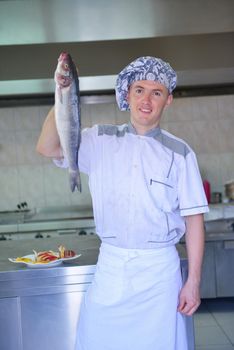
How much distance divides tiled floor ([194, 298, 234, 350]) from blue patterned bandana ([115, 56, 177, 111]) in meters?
2.20

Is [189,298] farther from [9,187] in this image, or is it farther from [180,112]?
[9,187]

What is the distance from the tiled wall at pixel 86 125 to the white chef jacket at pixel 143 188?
10.0 feet

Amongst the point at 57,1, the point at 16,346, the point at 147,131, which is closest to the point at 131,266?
the point at 147,131

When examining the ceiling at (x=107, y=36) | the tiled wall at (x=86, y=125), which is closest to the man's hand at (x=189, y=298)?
the ceiling at (x=107, y=36)

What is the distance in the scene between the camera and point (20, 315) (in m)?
2.00

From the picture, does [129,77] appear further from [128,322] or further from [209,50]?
[209,50]

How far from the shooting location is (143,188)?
4.95 ft

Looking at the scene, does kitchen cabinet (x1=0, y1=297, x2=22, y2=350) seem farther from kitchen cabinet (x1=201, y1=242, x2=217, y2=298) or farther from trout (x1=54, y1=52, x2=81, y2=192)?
kitchen cabinet (x1=201, y1=242, x2=217, y2=298)

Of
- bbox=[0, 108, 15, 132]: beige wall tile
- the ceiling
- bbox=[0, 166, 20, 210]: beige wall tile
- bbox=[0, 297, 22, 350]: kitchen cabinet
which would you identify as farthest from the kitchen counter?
bbox=[0, 297, 22, 350]: kitchen cabinet

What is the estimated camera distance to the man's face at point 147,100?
4.83 feet

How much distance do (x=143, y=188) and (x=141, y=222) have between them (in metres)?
0.12

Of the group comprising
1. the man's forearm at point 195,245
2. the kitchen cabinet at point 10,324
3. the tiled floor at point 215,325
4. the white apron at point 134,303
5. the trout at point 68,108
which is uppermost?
the trout at point 68,108

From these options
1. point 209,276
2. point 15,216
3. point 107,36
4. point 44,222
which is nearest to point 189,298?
point 107,36

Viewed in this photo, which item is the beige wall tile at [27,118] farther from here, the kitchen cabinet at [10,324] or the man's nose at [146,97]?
the man's nose at [146,97]
